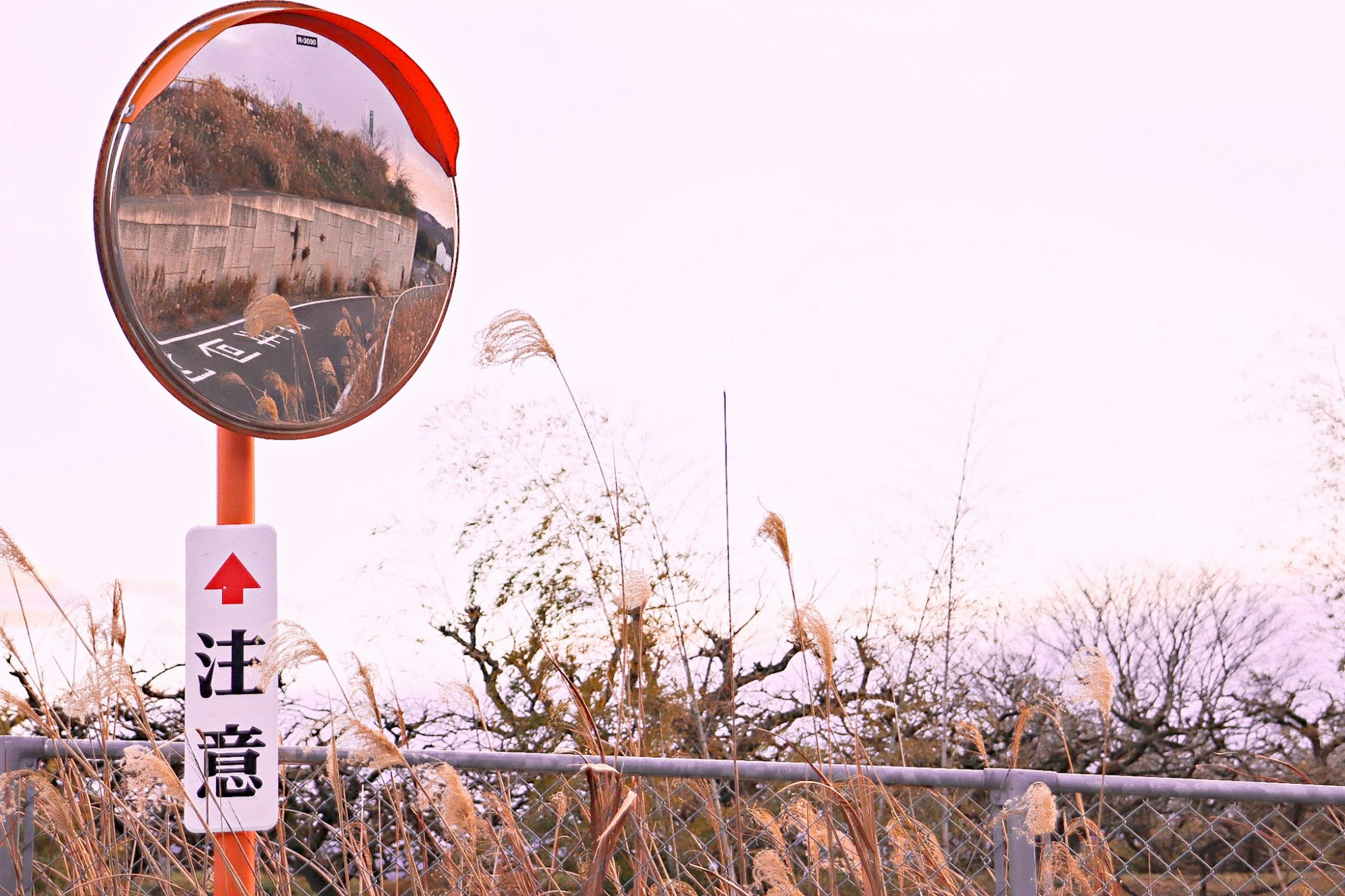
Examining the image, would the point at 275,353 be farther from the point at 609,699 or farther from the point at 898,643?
the point at 898,643

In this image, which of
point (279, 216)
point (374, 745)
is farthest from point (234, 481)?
point (374, 745)

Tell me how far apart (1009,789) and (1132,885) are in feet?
10.5

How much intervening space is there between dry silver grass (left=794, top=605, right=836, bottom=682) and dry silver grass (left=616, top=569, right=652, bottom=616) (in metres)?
0.22

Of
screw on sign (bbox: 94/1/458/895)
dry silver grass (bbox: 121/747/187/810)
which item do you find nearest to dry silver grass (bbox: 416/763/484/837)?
dry silver grass (bbox: 121/747/187/810)

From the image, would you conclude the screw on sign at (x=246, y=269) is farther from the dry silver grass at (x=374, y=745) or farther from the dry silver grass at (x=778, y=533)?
the dry silver grass at (x=778, y=533)

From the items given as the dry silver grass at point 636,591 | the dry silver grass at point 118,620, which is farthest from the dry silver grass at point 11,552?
the dry silver grass at point 636,591

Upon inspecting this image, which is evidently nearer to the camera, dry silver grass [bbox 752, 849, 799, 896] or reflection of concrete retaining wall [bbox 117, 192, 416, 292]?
dry silver grass [bbox 752, 849, 799, 896]

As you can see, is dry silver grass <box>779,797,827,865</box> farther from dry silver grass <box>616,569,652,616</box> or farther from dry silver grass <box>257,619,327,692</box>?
dry silver grass <box>257,619,327,692</box>

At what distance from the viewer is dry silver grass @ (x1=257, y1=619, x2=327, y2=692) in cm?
158

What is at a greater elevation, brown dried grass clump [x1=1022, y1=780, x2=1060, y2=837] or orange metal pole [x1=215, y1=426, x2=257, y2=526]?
orange metal pole [x1=215, y1=426, x2=257, y2=526]

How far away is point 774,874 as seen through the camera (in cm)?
158

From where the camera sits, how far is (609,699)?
4367 mm

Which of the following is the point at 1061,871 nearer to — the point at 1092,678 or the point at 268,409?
the point at 1092,678

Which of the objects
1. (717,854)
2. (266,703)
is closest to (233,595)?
(266,703)
